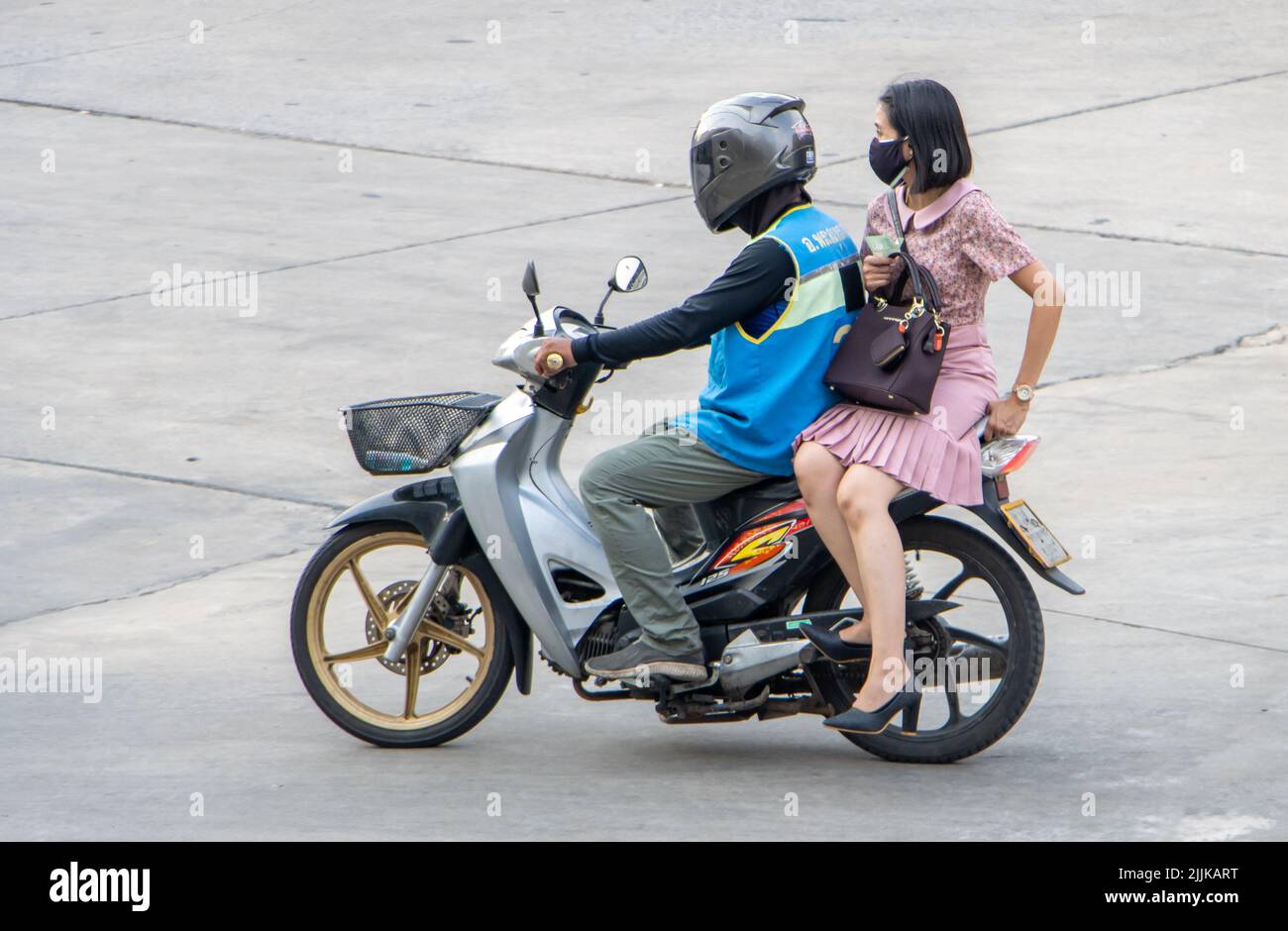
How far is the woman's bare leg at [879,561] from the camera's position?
16.7ft

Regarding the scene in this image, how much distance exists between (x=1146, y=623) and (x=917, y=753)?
133 cm

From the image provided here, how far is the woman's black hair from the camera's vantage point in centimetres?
519

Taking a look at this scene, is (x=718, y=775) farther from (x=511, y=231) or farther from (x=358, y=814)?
(x=511, y=231)

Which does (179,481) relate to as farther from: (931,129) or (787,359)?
(931,129)

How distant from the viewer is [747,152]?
519cm

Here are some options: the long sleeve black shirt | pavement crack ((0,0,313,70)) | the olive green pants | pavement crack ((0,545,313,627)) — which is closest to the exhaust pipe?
the olive green pants

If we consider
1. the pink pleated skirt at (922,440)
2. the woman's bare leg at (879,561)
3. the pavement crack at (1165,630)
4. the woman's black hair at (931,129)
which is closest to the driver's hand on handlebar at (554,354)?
the pink pleated skirt at (922,440)

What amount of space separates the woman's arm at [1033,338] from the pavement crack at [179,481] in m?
3.24

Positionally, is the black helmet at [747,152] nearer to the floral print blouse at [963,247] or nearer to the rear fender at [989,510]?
the floral print blouse at [963,247]

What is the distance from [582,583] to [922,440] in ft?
3.42

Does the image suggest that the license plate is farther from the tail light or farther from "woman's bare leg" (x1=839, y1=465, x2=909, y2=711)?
"woman's bare leg" (x1=839, y1=465, x2=909, y2=711)
